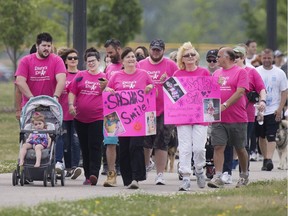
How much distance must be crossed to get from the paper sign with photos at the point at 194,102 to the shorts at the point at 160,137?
1057 mm

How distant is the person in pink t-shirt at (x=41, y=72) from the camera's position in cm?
1730

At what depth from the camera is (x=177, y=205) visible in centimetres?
1369

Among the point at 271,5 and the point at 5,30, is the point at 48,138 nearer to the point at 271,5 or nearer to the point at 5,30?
the point at 271,5

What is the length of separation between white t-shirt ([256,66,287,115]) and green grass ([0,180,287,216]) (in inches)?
267

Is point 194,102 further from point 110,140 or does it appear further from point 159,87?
point 110,140

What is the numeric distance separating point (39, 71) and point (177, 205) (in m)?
4.47

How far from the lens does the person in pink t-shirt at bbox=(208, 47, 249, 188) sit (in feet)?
55.6

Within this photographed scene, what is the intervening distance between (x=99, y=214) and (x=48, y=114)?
4.49 m

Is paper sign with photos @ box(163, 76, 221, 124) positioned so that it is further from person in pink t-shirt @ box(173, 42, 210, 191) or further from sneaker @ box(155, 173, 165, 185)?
sneaker @ box(155, 173, 165, 185)

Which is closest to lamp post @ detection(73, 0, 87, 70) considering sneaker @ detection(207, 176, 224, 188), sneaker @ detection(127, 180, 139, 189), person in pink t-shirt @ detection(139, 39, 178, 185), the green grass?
person in pink t-shirt @ detection(139, 39, 178, 185)

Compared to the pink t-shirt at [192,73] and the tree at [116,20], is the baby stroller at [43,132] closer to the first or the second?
the pink t-shirt at [192,73]

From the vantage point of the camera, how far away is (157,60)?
17.8m

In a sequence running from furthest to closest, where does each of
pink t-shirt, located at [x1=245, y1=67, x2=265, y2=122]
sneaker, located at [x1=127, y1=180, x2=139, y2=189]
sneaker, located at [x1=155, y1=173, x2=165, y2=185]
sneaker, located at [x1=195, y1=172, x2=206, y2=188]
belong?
pink t-shirt, located at [x1=245, y1=67, x2=265, y2=122]
sneaker, located at [x1=155, y1=173, x2=165, y2=185]
sneaker, located at [x1=195, y1=172, x2=206, y2=188]
sneaker, located at [x1=127, y1=180, x2=139, y2=189]

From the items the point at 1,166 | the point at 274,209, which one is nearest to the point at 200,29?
the point at 1,166
